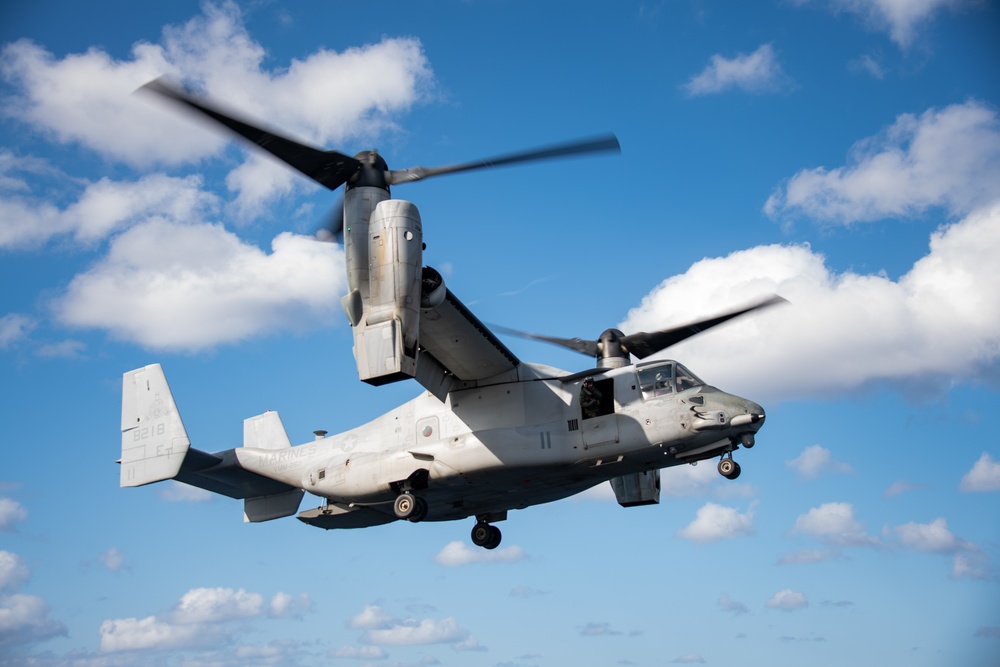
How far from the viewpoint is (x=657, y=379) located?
19.7 m

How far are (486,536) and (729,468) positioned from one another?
21.4 ft

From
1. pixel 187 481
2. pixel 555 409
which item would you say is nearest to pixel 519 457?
pixel 555 409

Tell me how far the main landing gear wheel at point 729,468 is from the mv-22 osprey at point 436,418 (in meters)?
0.03

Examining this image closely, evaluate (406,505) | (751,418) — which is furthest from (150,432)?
(751,418)

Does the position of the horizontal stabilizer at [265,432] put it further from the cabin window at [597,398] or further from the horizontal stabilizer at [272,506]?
the cabin window at [597,398]

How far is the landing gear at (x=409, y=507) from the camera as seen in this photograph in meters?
20.1

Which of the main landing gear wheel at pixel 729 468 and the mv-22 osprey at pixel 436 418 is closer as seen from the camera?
the mv-22 osprey at pixel 436 418

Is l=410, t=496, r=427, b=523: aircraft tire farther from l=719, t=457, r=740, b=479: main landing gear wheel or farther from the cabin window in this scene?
l=719, t=457, r=740, b=479: main landing gear wheel

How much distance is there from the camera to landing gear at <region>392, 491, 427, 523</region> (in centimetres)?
2008

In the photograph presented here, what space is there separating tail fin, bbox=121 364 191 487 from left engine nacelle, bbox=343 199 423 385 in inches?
258

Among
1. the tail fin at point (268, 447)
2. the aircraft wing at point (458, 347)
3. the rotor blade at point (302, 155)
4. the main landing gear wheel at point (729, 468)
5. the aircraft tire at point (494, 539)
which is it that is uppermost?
the rotor blade at point (302, 155)

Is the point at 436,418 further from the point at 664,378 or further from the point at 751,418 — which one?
the point at 751,418

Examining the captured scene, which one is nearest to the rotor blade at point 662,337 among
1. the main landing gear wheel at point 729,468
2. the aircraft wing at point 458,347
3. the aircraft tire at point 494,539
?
the aircraft wing at point 458,347

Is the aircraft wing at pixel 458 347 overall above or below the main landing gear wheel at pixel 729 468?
above
